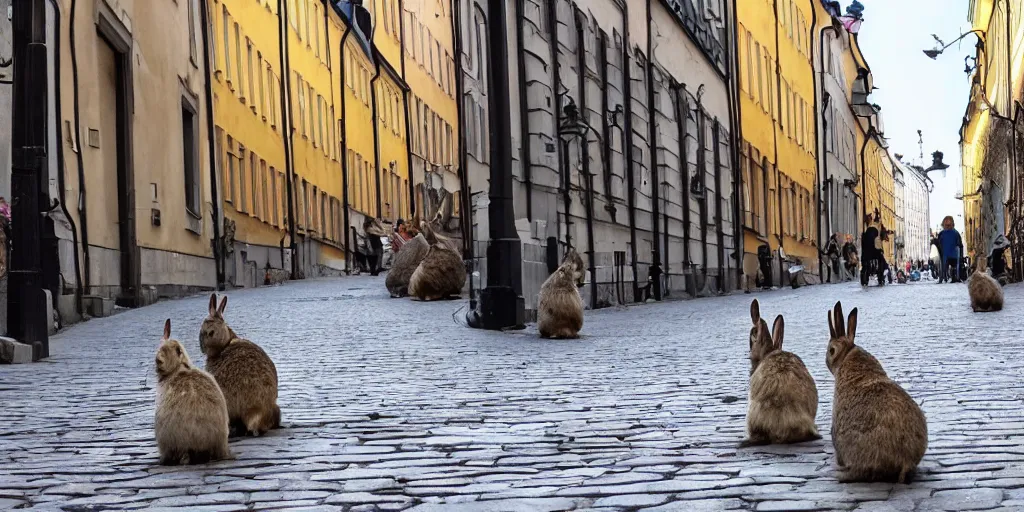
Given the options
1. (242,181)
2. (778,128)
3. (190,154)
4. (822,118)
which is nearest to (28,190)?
(190,154)

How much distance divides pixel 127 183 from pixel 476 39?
5.12 m

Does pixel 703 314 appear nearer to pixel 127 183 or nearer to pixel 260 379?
pixel 127 183

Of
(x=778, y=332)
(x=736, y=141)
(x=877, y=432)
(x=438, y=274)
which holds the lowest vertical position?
(x=877, y=432)

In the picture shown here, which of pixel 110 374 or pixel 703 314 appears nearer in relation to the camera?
pixel 110 374

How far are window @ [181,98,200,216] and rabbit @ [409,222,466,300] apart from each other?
17.6 feet

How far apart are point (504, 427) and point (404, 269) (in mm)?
14730

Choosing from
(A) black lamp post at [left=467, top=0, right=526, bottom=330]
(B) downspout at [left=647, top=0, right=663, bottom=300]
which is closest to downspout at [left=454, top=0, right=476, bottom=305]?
(A) black lamp post at [left=467, top=0, right=526, bottom=330]

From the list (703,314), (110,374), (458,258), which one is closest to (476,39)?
(458,258)

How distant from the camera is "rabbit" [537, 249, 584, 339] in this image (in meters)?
14.6

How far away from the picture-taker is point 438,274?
21.3 meters

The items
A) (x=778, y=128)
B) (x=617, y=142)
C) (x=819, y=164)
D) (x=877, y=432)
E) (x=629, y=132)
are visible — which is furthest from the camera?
(x=819, y=164)

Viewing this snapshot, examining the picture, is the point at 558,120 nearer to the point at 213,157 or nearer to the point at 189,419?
the point at 213,157

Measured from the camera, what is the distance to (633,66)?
26328mm

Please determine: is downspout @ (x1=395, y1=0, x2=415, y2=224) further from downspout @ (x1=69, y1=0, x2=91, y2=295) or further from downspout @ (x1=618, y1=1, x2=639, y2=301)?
downspout @ (x1=69, y1=0, x2=91, y2=295)
